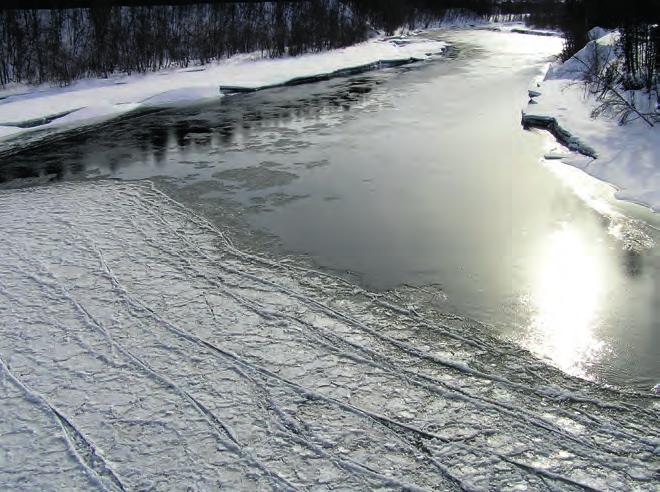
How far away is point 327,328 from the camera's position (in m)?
4.43

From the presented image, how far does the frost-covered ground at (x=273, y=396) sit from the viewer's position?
307 centimetres

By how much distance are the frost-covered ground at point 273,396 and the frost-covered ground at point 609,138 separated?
414cm

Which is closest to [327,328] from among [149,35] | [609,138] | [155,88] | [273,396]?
[273,396]

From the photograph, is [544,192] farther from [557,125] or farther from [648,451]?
[648,451]

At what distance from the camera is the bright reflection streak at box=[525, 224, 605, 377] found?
4.09 metres

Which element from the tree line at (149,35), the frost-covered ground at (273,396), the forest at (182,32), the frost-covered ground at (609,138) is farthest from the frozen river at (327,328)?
the tree line at (149,35)

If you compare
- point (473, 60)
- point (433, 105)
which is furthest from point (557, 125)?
point (473, 60)

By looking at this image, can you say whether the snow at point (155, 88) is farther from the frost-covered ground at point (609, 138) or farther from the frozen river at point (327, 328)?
the frost-covered ground at point (609, 138)

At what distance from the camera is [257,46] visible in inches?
918

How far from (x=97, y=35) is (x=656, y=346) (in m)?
20.2

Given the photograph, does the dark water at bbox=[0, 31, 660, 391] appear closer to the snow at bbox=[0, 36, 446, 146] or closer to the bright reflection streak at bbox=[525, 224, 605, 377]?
the bright reflection streak at bbox=[525, 224, 605, 377]

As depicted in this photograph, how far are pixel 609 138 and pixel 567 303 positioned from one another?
5684 millimetres

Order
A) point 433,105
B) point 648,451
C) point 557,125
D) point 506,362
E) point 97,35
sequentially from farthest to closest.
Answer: point 97,35 < point 433,105 < point 557,125 < point 506,362 < point 648,451

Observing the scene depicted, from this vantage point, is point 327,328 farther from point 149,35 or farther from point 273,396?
point 149,35
